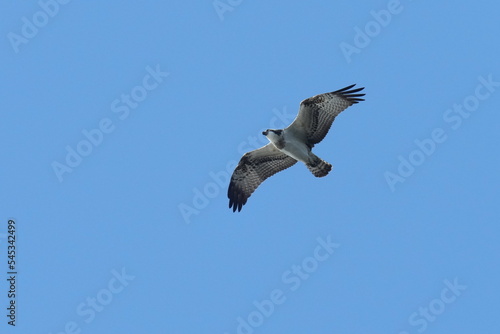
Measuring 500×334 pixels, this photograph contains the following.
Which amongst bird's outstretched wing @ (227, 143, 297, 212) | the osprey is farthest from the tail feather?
bird's outstretched wing @ (227, 143, 297, 212)

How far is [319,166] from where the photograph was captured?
92.8 feet

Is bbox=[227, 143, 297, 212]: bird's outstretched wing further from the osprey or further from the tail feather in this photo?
the tail feather

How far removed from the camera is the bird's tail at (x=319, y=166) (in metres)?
28.2

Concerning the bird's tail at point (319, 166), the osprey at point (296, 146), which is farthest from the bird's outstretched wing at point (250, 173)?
the bird's tail at point (319, 166)

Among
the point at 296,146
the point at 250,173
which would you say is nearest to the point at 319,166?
the point at 296,146

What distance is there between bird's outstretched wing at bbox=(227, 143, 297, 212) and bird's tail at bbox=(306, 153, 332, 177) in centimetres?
83

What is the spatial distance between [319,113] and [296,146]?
0.88 meters

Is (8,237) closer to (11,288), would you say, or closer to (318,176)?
(11,288)

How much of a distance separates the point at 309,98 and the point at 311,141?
1076mm

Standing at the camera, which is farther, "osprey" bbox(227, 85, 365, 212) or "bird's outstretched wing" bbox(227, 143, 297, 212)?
"bird's outstretched wing" bbox(227, 143, 297, 212)

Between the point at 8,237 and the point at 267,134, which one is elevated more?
the point at 8,237

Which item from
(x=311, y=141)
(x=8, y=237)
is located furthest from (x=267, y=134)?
(x=8, y=237)

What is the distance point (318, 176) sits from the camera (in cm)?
2838

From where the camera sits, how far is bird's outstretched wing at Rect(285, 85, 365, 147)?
2761cm
